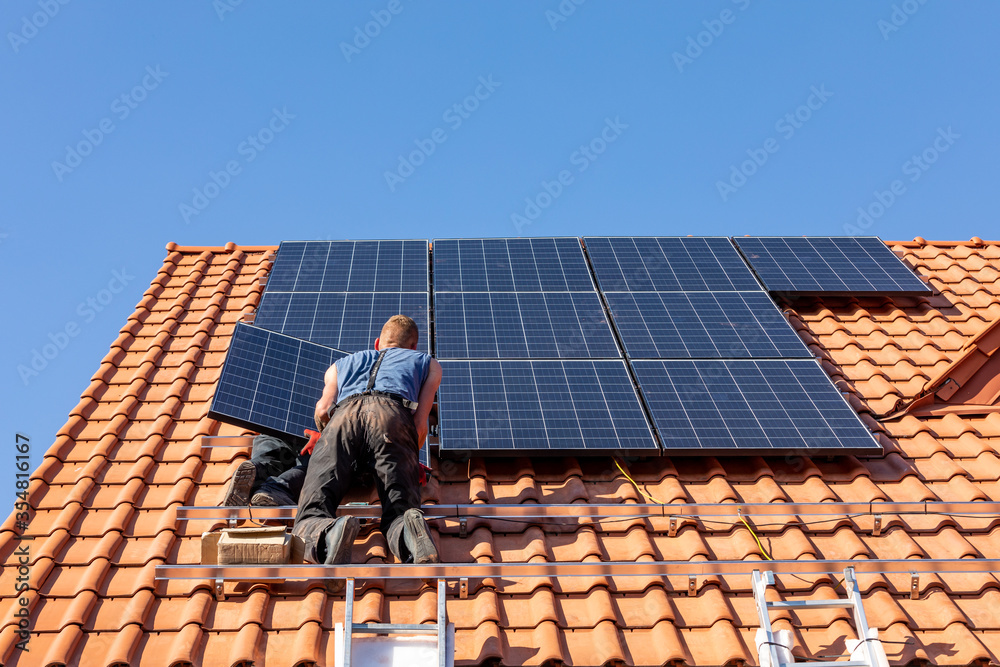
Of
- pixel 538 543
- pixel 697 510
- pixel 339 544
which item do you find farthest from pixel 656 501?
pixel 339 544

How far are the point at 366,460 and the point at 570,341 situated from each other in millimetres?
2859

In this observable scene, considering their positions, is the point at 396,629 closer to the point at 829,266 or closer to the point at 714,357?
the point at 714,357

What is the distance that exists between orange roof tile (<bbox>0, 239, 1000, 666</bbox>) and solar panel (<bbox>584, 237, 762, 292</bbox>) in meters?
1.37

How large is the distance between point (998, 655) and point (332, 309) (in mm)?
6152

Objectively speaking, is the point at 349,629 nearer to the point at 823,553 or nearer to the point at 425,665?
the point at 425,665

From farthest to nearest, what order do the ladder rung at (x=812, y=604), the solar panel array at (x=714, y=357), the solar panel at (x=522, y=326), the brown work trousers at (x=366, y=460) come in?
the solar panel at (x=522, y=326), the solar panel array at (x=714, y=357), the brown work trousers at (x=366, y=460), the ladder rung at (x=812, y=604)

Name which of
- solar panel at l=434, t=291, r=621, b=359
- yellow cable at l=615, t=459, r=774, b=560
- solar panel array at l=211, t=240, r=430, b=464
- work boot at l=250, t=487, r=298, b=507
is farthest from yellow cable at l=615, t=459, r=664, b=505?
work boot at l=250, t=487, r=298, b=507

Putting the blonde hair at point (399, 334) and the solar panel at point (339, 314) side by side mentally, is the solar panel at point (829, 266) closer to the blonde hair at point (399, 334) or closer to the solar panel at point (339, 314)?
the solar panel at point (339, 314)

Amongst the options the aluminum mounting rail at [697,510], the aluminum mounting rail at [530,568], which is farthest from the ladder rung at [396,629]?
the aluminum mounting rail at [697,510]

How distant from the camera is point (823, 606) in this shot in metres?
5.38

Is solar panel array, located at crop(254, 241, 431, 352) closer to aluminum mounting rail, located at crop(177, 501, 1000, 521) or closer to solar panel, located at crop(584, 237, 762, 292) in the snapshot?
solar panel, located at crop(584, 237, 762, 292)

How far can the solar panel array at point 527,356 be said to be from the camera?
7.49 meters

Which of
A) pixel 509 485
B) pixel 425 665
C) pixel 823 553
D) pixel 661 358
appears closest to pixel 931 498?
Answer: pixel 823 553

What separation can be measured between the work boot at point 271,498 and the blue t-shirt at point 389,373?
79 cm
